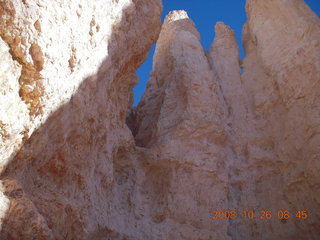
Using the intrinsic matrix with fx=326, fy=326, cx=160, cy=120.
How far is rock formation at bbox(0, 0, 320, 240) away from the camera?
2984mm

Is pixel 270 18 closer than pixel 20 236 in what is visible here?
No

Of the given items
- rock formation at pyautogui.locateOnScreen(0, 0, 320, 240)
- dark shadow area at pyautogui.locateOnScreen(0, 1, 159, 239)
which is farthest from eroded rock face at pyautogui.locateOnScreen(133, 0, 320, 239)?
dark shadow area at pyautogui.locateOnScreen(0, 1, 159, 239)

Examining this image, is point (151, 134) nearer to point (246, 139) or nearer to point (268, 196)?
point (246, 139)

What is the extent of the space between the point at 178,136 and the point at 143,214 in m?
1.48

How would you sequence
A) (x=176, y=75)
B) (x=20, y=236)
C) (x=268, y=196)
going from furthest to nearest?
1. (x=176, y=75)
2. (x=268, y=196)
3. (x=20, y=236)

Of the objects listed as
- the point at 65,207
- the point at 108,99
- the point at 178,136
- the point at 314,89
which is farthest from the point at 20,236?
the point at 314,89

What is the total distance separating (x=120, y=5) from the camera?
4.83 m
